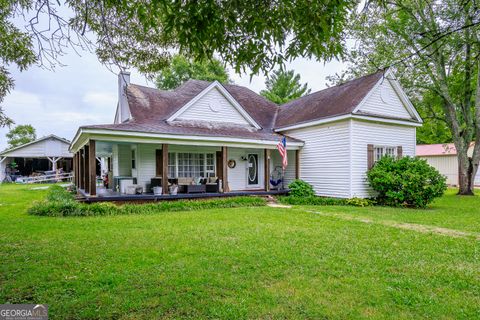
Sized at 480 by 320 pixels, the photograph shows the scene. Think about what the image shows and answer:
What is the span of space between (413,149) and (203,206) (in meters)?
10.7

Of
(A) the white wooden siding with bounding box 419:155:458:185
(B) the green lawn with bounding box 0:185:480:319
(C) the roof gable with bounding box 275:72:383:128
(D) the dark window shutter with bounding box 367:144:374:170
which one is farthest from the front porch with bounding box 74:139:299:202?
(A) the white wooden siding with bounding box 419:155:458:185

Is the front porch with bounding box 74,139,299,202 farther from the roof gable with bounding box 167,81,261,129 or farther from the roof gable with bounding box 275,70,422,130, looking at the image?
the roof gable with bounding box 275,70,422,130

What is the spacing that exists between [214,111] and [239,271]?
467 inches

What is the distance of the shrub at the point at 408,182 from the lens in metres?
11.8

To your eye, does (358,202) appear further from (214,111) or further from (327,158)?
(214,111)

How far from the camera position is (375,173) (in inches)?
495

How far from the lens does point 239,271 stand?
430cm

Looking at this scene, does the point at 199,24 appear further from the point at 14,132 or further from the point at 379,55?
the point at 14,132

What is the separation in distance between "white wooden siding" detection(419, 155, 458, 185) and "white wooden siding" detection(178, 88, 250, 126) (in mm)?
19963

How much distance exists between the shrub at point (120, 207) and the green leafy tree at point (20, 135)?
5373cm

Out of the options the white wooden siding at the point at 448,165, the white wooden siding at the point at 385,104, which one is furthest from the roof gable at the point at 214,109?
the white wooden siding at the point at 448,165

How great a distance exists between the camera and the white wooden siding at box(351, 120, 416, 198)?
42.3ft

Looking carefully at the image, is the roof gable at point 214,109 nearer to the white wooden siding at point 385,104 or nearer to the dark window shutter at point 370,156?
the white wooden siding at point 385,104

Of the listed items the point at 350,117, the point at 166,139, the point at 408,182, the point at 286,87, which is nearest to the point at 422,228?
the point at 408,182
